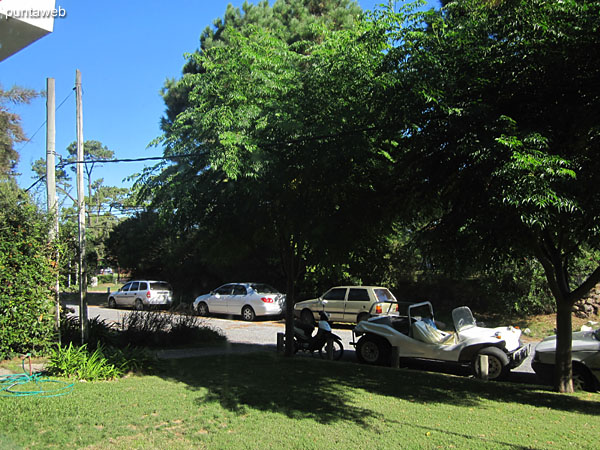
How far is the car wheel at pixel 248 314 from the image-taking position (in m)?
20.9

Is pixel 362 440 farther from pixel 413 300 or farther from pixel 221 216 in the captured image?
pixel 413 300

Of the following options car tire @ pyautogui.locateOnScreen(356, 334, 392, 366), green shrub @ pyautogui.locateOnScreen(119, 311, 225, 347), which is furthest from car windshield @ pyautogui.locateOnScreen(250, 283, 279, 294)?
car tire @ pyautogui.locateOnScreen(356, 334, 392, 366)

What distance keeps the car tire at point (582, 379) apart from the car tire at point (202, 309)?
16.7 meters

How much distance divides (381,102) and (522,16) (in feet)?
7.86

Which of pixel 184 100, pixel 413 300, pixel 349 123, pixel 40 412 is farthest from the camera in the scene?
pixel 184 100

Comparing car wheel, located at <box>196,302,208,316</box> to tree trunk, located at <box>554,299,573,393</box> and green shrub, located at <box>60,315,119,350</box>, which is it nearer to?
green shrub, located at <box>60,315,119,350</box>

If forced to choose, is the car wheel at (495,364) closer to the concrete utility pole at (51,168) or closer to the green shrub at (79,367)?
the green shrub at (79,367)

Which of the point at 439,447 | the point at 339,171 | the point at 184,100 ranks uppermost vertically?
the point at 184,100

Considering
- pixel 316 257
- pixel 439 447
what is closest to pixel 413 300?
pixel 316 257

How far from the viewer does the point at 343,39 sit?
30.4ft

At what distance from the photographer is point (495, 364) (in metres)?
9.82

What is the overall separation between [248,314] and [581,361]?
1434 cm

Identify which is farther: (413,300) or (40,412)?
(413,300)

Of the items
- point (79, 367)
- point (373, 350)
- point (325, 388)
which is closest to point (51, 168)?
point (79, 367)
